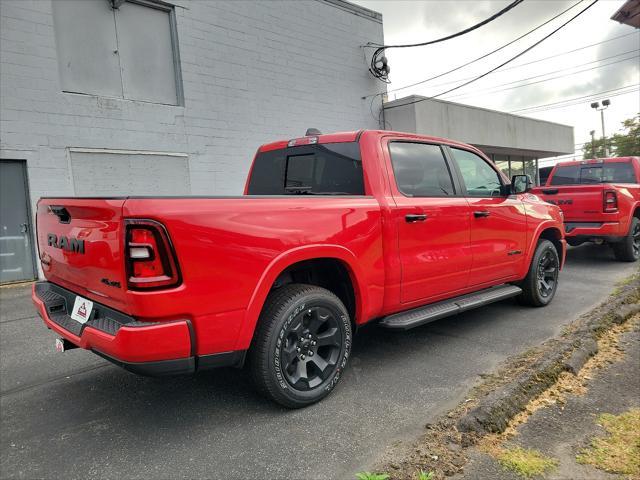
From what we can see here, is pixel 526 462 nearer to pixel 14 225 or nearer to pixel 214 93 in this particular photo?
pixel 14 225

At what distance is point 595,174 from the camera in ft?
29.6

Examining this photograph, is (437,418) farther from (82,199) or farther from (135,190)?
(135,190)

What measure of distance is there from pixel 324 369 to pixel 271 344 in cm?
54

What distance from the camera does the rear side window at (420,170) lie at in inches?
150

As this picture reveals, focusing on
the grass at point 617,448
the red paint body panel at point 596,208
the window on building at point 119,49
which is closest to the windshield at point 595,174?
the red paint body panel at point 596,208

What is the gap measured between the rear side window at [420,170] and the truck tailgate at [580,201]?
4858 mm

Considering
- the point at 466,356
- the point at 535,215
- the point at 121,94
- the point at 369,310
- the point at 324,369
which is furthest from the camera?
the point at 121,94

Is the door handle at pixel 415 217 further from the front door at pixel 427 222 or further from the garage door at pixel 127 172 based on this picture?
the garage door at pixel 127 172

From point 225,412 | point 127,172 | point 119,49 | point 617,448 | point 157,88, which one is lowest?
point 617,448

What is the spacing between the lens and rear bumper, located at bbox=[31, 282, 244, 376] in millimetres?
2344

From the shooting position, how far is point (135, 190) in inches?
371

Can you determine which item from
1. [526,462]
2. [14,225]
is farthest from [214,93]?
[526,462]

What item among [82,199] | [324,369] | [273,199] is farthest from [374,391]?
[82,199]

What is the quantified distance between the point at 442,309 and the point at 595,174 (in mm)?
6991
